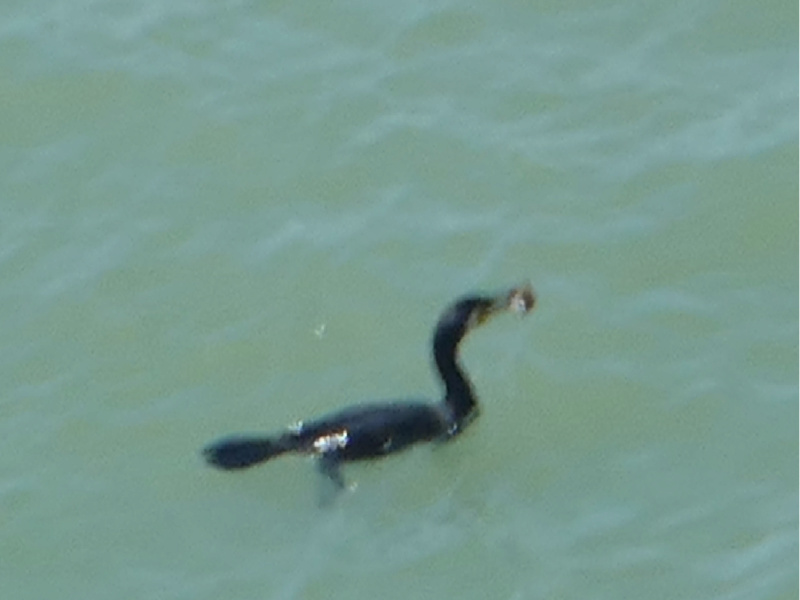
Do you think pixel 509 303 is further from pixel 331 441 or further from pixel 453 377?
pixel 331 441

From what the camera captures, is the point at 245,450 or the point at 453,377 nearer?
the point at 245,450

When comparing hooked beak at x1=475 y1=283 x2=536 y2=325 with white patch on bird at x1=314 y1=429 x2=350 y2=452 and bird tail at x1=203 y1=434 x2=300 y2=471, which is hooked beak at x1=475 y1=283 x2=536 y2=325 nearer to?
white patch on bird at x1=314 y1=429 x2=350 y2=452

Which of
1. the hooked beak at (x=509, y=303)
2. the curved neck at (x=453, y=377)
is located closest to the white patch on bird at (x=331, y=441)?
the curved neck at (x=453, y=377)

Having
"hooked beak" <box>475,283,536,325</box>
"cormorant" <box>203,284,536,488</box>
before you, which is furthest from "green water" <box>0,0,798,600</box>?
"hooked beak" <box>475,283,536,325</box>

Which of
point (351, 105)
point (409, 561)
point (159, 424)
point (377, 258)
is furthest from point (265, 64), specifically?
point (409, 561)

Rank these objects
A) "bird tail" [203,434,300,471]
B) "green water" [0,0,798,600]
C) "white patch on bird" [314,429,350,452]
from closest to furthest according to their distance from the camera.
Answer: "green water" [0,0,798,600]
"bird tail" [203,434,300,471]
"white patch on bird" [314,429,350,452]

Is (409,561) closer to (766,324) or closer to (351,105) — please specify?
(766,324)

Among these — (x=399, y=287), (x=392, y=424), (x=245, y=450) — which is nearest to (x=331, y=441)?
(x=392, y=424)
